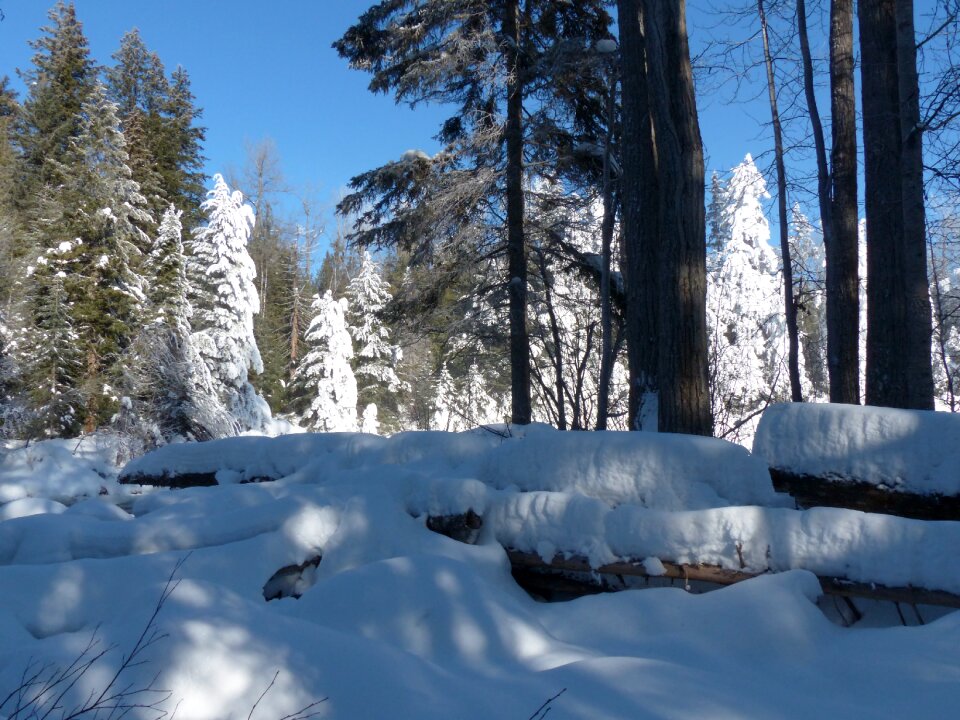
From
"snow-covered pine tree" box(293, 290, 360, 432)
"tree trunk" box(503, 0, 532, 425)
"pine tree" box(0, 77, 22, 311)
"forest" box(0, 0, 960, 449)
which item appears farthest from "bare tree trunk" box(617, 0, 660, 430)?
"snow-covered pine tree" box(293, 290, 360, 432)

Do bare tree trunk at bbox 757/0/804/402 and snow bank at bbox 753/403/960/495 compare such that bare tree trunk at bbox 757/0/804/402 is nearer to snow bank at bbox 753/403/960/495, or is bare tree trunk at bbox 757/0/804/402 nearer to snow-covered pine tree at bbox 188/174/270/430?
snow bank at bbox 753/403/960/495

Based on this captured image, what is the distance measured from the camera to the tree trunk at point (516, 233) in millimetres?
11859

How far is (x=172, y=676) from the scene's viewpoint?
2.23 meters

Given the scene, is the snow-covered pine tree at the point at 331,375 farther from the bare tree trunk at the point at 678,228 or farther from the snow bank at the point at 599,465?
the snow bank at the point at 599,465

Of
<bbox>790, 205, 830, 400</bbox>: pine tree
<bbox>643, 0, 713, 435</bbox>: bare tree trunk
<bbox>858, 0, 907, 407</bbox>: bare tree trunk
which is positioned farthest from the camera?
<bbox>790, 205, 830, 400</bbox>: pine tree

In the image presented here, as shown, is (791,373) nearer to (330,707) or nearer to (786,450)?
(786,450)

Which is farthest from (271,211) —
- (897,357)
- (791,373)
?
(897,357)

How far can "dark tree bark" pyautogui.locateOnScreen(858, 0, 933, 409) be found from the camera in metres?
6.67

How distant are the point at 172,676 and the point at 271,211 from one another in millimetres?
38013

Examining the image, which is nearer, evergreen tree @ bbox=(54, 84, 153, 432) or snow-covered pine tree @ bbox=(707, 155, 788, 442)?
snow-covered pine tree @ bbox=(707, 155, 788, 442)

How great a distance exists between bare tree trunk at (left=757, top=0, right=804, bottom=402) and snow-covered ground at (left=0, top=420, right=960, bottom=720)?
23.4ft

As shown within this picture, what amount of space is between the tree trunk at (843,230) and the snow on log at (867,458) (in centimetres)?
586

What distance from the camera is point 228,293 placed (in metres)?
22.6

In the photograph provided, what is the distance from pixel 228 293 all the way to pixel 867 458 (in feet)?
71.9
